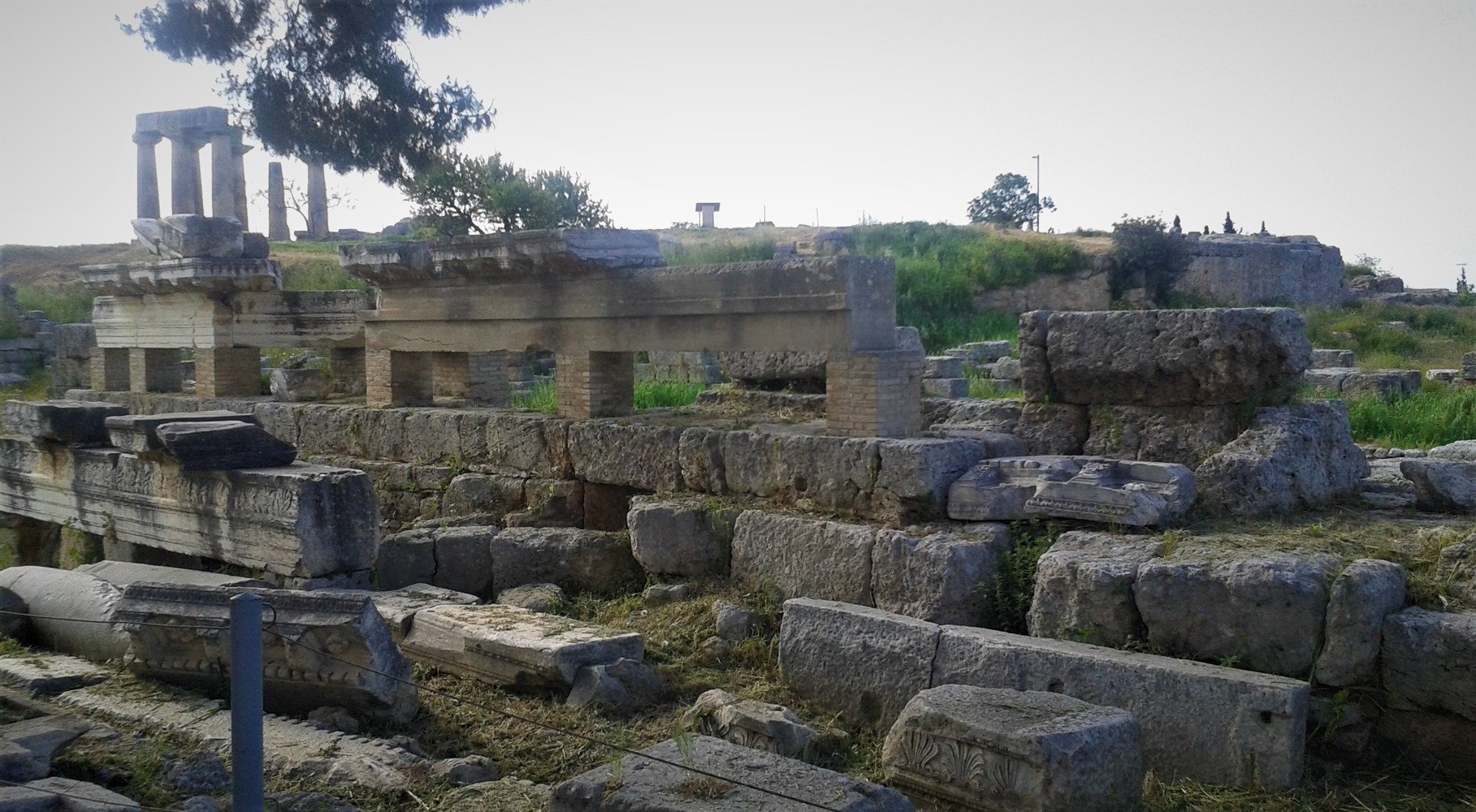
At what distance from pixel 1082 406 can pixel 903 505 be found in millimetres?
1357

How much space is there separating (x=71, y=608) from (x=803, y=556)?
4076 mm

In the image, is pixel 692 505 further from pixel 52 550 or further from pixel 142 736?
pixel 52 550

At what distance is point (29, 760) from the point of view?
4457mm

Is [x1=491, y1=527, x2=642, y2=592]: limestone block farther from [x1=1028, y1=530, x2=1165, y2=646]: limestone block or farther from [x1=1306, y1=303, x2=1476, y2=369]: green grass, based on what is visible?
[x1=1306, y1=303, x2=1476, y2=369]: green grass

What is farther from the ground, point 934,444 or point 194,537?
point 934,444

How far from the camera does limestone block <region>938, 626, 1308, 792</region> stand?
4.57 m

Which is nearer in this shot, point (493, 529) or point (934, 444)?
point (934, 444)

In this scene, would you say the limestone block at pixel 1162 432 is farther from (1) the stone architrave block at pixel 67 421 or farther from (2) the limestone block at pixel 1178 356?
(1) the stone architrave block at pixel 67 421

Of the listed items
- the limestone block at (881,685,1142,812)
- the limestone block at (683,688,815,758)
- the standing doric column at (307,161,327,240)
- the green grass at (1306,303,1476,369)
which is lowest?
the limestone block at (683,688,815,758)

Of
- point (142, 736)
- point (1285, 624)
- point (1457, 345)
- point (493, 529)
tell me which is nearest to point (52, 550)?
point (493, 529)

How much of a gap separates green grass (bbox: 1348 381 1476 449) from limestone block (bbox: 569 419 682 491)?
535 cm

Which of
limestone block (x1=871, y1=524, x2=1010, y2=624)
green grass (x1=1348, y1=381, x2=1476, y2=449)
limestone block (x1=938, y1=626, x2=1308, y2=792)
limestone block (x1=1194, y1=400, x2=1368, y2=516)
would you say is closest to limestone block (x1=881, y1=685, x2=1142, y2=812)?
limestone block (x1=938, y1=626, x2=1308, y2=792)

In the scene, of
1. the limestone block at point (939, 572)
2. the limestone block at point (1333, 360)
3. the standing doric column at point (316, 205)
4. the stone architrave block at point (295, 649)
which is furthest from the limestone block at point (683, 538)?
the standing doric column at point (316, 205)

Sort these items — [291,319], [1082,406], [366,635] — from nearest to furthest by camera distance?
[366,635] < [1082,406] < [291,319]
